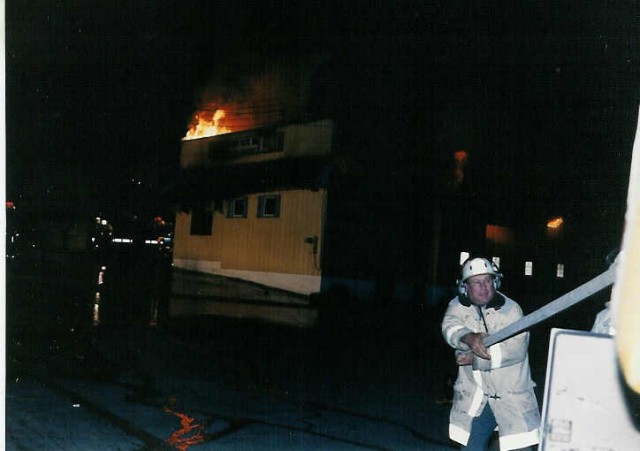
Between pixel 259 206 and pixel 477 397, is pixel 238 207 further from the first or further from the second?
pixel 477 397

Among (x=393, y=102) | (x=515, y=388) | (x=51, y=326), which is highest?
(x=393, y=102)

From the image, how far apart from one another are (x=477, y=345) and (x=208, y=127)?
2945cm

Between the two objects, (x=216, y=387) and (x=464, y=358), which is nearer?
(x=464, y=358)

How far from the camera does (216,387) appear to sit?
8.45 metres

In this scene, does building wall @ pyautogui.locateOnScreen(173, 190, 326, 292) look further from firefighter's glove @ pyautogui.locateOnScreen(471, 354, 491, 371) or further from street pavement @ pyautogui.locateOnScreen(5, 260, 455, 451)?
firefighter's glove @ pyautogui.locateOnScreen(471, 354, 491, 371)

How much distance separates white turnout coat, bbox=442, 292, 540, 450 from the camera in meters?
3.96

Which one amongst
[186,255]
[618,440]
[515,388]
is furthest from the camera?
[186,255]

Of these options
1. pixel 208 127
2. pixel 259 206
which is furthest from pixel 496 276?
pixel 208 127

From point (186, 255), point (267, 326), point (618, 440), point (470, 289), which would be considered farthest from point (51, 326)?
point (186, 255)

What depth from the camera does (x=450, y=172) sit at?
21594 millimetres

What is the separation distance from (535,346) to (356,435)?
24.1 feet

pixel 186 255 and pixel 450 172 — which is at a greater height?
pixel 450 172

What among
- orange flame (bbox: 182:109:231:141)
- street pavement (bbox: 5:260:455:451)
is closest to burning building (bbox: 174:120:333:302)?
orange flame (bbox: 182:109:231:141)

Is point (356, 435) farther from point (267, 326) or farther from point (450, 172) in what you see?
point (450, 172)
